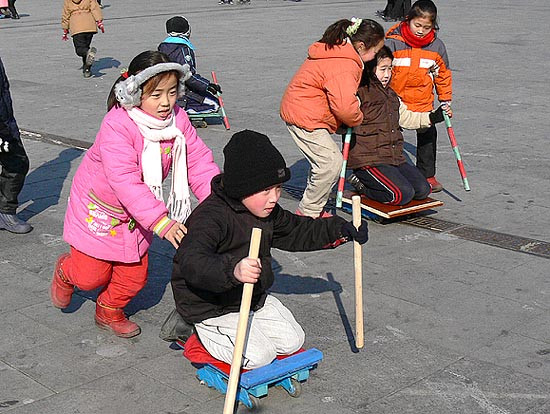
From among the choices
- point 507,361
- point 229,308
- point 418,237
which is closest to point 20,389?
point 229,308

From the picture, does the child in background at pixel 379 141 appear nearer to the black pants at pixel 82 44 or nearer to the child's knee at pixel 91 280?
the child's knee at pixel 91 280

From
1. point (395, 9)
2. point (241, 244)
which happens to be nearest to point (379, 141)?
point (241, 244)

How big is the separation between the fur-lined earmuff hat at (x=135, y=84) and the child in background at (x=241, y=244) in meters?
0.60

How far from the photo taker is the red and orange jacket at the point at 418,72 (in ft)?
24.6

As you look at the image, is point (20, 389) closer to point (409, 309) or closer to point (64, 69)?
point (409, 309)

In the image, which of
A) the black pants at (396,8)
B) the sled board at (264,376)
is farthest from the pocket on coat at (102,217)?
the black pants at (396,8)

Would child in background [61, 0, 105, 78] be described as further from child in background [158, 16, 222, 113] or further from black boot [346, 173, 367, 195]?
black boot [346, 173, 367, 195]

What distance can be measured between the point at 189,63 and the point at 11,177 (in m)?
3.75

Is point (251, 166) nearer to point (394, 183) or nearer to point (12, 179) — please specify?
point (394, 183)

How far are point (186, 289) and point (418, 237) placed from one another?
8.96 ft

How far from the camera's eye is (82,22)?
48.4ft

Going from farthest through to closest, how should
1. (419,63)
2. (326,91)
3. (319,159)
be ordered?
(419,63)
(319,159)
(326,91)

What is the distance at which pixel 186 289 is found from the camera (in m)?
4.18

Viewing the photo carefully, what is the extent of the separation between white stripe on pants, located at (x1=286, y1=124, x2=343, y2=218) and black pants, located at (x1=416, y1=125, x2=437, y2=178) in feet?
4.37
